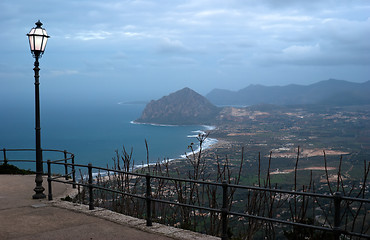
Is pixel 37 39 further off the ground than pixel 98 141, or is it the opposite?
pixel 37 39

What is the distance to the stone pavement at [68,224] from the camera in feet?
19.1

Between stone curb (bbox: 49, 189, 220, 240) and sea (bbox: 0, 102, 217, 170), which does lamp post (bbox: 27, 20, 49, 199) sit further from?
sea (bbox: 0, 102, 217, 170)

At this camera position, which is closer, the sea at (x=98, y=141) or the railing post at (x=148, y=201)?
the railing post at (x=148, y=201)

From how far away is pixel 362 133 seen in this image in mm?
128125

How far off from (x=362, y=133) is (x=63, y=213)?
135861mm

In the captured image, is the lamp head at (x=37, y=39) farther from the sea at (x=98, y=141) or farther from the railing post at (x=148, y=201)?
the sea at (x=98, y=141)

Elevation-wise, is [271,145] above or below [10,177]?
below

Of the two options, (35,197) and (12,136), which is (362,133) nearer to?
(12,136)

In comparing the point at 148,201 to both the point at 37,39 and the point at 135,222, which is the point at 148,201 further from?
the point at 37,39

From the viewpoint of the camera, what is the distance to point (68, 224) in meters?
6.49

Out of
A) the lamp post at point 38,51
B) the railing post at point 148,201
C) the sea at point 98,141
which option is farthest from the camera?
the sea at point 98,141

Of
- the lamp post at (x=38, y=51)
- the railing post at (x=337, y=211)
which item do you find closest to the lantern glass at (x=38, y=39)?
the lamp post at (x=38, y=51)

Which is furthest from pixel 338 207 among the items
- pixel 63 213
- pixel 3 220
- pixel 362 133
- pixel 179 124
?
pixel 179 124

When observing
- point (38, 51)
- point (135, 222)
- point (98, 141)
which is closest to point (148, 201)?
point (135, 222)
